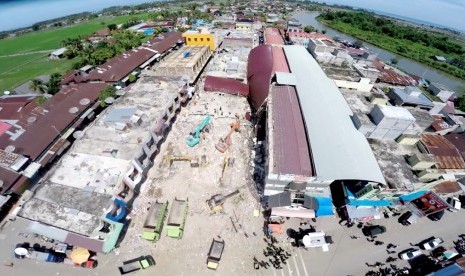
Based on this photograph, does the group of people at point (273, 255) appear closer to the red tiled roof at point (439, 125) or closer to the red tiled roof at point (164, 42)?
the red tiled roof at point (439, 125)

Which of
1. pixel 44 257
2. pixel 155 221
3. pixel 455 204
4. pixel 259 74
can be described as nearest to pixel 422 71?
pixel 455 204

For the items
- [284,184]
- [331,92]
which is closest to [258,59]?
[331,92]

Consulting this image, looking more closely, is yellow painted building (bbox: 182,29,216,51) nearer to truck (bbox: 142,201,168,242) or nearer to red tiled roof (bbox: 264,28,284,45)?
red tiled roof (bbox: 264,28,284,45)

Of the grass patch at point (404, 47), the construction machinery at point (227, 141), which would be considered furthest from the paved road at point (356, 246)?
the grass patch at point (404, 47)

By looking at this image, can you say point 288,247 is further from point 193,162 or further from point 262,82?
point 262,82

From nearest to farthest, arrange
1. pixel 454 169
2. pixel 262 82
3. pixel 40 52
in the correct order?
pixel 454 169 < pixel 262 82 < pixel 40 52

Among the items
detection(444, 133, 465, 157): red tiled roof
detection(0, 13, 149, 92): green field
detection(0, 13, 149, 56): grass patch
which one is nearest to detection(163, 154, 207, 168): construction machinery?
detection(444, 133, 465, 157): red tiled roof

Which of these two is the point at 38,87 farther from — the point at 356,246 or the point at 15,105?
the point at 356,246
